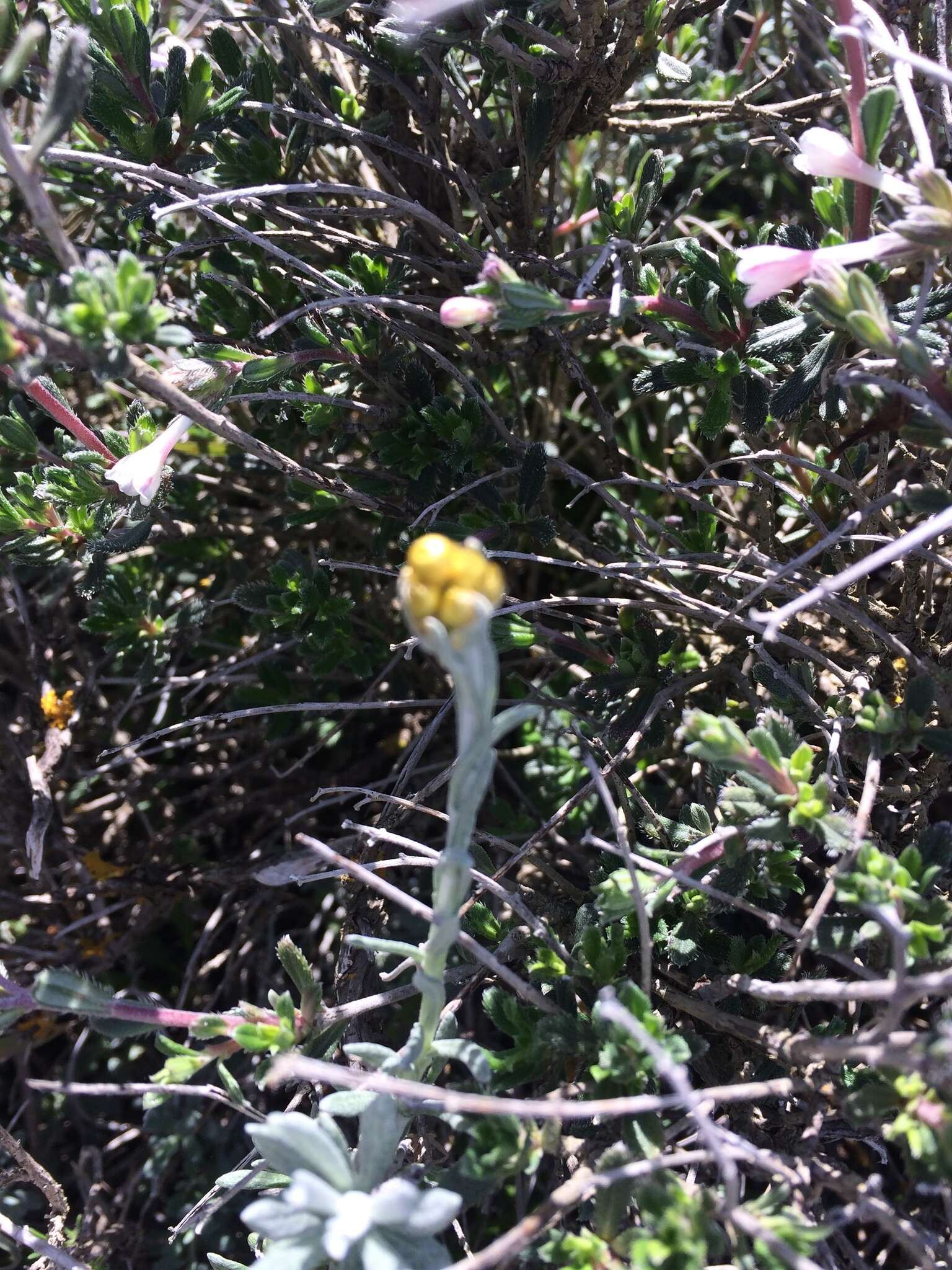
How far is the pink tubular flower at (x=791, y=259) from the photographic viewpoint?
1258 mm

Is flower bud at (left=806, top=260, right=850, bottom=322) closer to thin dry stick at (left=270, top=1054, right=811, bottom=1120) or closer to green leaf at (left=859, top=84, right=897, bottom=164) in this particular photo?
green leaf at (left=859, top=84, right=897, bottom=164)

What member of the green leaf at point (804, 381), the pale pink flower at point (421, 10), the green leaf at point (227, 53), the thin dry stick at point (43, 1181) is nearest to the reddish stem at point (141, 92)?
the green leaf at point (227, 53)

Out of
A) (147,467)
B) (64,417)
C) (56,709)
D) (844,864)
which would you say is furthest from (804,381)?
(56,709)

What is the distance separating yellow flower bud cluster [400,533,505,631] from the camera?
88 centimetres

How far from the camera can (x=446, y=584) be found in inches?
34.9

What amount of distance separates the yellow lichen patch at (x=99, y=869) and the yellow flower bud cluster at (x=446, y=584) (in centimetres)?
154

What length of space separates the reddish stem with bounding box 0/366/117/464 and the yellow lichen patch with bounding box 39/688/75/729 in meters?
0.68

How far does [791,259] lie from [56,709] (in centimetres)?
160

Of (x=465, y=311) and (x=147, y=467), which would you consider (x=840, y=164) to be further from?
(x=147, y=467)

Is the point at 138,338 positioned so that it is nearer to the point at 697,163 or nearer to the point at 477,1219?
the point at 477,1219

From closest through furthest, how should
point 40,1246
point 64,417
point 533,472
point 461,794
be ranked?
point 461,794 → point 40,1246 → point 64,417 → point 533,472

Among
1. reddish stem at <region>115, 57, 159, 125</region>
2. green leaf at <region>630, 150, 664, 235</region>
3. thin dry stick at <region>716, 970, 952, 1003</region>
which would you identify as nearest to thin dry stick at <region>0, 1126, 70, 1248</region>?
thin dry stick at <region>716, 970, 952, 1003</region>

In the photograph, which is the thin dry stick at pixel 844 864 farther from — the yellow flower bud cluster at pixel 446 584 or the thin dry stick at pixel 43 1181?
the thin dry stick at pixel 43 1181

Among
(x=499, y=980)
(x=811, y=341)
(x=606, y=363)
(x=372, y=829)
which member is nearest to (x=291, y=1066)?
(x=372, y=829)
